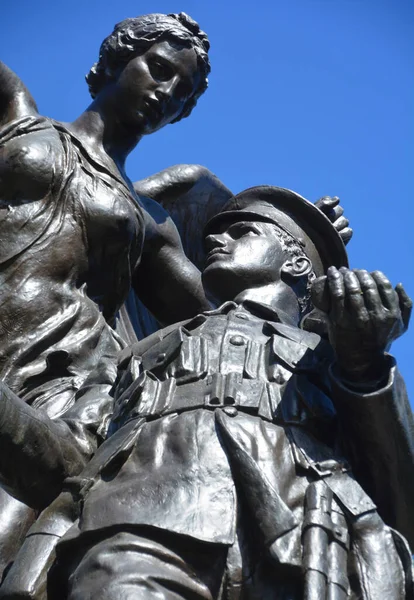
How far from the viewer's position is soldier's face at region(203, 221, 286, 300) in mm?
7656

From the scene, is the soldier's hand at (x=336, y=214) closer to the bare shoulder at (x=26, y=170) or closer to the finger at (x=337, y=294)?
the bare shoulder at (x=26, y=170)

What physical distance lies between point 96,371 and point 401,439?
5.81ft

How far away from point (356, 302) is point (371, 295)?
0.25 feet

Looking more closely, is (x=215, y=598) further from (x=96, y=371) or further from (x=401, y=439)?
(x=96, y=371)

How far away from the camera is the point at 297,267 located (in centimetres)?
791

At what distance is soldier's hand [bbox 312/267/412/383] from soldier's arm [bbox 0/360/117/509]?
1278mm

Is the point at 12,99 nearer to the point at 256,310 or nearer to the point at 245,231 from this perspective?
the point at 245,231

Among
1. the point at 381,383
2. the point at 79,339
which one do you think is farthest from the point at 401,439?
the point at 79,339

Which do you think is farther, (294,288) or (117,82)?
(117,82)

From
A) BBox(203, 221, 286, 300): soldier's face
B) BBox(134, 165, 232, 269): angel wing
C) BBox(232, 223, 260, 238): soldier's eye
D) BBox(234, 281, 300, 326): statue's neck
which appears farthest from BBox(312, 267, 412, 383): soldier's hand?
BBox(134, 165, 232, 269): angel wing

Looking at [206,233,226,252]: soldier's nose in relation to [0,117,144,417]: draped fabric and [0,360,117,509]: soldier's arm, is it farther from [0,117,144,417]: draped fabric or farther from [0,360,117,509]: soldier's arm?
[0,360,117,509]: soldier's arm

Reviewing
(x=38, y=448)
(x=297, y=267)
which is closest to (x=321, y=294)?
(x=38, y=448)

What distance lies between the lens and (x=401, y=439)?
632cm

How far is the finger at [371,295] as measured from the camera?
6.17 metres
